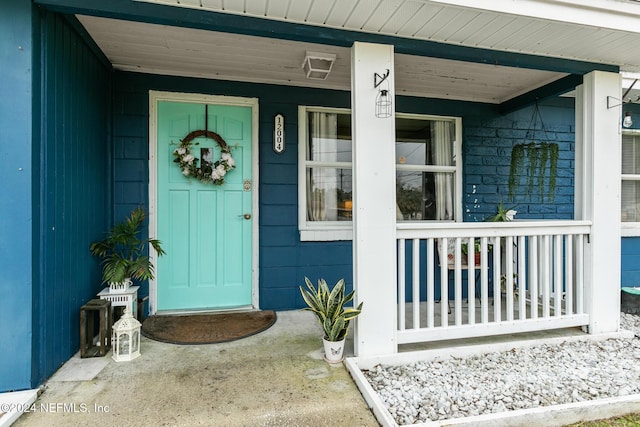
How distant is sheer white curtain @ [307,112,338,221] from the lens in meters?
3.58

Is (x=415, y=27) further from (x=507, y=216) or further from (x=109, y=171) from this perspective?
(x=109, y=171)

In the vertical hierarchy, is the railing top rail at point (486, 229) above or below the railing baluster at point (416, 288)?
above

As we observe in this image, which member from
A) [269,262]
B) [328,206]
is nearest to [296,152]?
[328,206]

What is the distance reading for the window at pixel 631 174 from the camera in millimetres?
4457

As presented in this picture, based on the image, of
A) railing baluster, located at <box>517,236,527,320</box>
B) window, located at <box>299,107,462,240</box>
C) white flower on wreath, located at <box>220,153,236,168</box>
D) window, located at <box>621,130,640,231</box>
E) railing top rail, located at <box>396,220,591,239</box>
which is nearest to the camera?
railing top rail, located at <box>396,220,591,239</box>

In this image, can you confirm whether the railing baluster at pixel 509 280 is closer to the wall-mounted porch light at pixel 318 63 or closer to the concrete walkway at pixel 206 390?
the concrete walkway at pixel 206 390

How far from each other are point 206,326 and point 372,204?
1.75 m

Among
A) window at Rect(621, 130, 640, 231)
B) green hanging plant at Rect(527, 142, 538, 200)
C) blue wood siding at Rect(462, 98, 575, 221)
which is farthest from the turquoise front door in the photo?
window at Rect(621, 130, 640, 231)

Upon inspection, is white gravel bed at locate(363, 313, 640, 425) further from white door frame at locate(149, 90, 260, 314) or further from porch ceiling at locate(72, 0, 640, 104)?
porch ceiling at locate(72, 0, 640, 104)

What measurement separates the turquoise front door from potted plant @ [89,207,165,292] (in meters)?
0.35

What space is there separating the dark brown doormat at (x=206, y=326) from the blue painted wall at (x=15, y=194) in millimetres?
895

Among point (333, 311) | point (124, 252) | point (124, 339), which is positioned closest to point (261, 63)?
point (124, 252)

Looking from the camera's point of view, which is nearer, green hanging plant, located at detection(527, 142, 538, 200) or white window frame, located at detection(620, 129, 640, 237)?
green hanging plant, located at detection(527, 142, 538, 200)

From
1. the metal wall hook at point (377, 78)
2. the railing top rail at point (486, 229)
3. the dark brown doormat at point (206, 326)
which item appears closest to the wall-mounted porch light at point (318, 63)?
the metal wall hook at point (377, 78)
